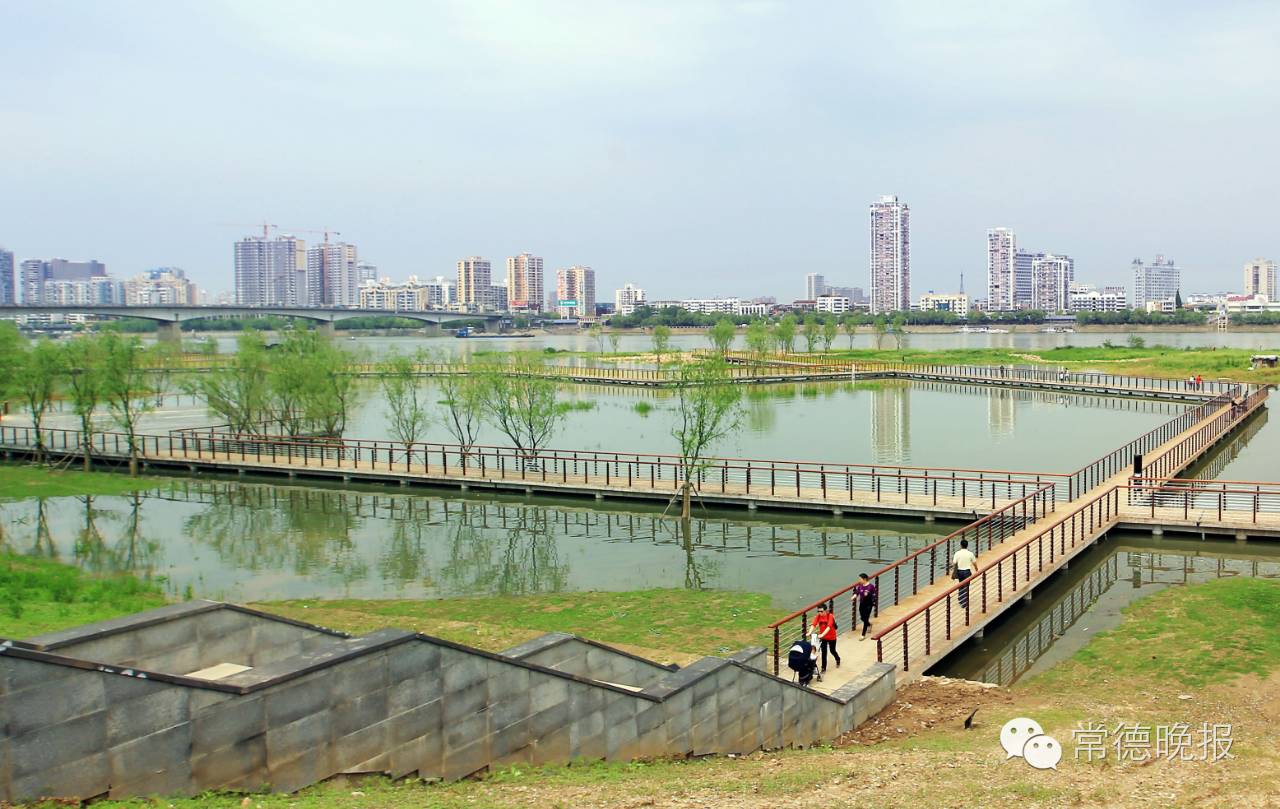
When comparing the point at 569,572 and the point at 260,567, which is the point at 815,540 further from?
the point at 260,567

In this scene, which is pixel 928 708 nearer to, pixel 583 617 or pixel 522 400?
pixel 583 617

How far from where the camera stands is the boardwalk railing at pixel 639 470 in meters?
30.6

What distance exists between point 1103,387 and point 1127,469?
41798mm

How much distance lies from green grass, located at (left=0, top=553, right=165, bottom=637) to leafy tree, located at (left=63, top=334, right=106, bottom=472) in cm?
1921

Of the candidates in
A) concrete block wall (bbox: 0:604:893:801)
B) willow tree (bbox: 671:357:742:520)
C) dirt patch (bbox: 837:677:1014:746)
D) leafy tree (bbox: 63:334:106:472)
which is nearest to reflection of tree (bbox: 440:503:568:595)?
willow tree (bbox: 671:357:742:520)

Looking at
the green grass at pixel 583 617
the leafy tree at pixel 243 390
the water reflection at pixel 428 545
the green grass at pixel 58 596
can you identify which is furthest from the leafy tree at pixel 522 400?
the green grass at pixel 58 596

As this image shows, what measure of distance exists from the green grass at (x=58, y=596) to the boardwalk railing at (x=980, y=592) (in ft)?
43.7

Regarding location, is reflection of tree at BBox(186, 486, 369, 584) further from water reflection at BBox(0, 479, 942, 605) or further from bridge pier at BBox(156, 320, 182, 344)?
bridge pier at BBox(156, 320, 182, 344)

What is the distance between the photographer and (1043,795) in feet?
29.9

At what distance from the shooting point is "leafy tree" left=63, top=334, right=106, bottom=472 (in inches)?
1678

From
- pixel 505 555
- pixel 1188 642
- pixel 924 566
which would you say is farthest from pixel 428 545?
pixel 1188 642

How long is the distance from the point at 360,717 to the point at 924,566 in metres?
17.4

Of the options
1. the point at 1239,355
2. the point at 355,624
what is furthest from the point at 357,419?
the point at 1239,355

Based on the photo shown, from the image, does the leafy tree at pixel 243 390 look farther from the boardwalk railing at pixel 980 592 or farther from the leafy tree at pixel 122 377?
the boardwalk railing at pixel 980 592
